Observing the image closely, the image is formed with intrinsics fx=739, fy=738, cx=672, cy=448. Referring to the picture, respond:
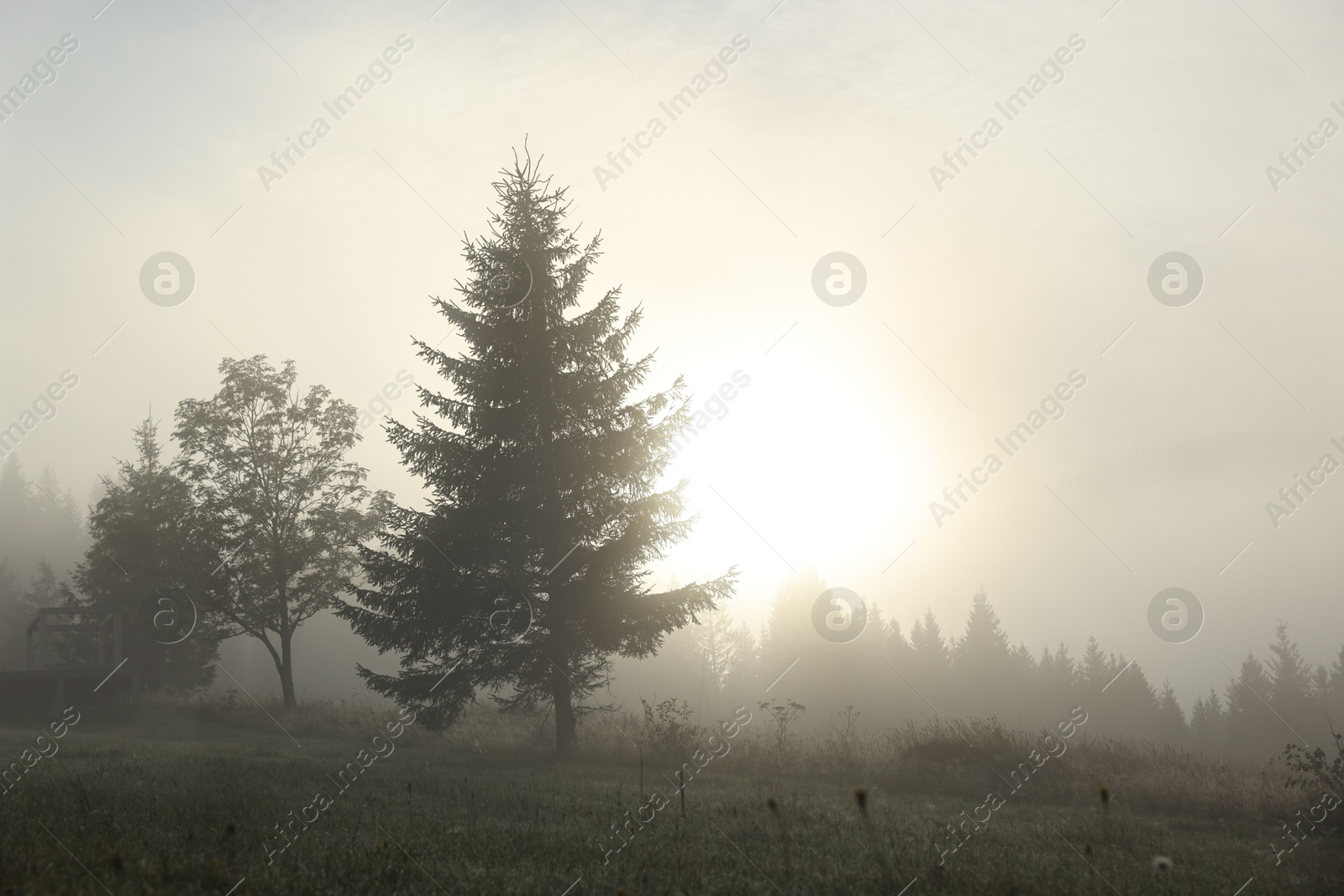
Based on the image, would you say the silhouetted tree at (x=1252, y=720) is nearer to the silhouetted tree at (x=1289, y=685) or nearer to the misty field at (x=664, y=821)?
the silhouetted tree at (x=1289, y=685)

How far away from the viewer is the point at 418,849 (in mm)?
6734

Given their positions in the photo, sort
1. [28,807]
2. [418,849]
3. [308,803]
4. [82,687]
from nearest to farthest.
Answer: [418,849]
[28,807]
[308,803]
[82,687]

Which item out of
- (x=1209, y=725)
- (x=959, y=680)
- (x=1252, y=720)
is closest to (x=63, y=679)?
(x=959, y=680)

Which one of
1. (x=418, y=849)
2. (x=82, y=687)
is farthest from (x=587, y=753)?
(x=82, y=687)

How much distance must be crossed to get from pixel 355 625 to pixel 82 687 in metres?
19.0

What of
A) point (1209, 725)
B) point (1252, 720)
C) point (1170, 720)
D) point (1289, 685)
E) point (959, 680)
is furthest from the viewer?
point (1209, 725)

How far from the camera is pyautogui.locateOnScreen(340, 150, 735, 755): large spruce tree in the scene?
17.0 meters

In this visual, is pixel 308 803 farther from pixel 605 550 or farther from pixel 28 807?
pixel 605 550

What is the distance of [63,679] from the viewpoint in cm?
2578

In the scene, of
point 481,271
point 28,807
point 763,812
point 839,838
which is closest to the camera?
point 28,807

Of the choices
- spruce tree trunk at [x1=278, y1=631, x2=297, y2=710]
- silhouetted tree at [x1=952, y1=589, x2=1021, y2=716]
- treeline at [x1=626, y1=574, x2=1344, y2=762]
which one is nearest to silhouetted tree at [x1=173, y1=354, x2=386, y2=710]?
spruce tree trunk at [x1=278, y1=631, x2=297, y2=710]

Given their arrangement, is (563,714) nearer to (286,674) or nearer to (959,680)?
(286,674)

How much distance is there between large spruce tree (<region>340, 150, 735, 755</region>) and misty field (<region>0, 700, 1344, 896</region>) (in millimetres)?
2250

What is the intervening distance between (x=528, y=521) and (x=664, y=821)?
9172 millimetres
